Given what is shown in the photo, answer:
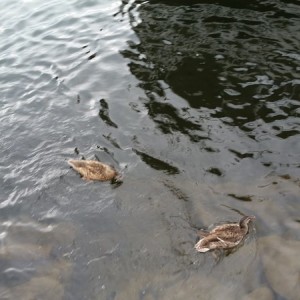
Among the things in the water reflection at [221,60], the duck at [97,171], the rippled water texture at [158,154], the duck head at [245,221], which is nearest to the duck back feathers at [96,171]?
the duck at [97,171]

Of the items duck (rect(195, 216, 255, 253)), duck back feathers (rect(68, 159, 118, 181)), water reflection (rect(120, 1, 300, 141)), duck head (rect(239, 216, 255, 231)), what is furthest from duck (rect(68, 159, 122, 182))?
duck head (rect(239, 216, 255, 231))

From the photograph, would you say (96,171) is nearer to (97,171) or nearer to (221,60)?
(97,171)

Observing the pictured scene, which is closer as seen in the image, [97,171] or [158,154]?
[97,171]

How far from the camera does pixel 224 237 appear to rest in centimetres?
561

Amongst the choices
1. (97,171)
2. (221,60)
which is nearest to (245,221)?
(97,171)

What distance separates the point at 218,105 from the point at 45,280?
4.59 meters

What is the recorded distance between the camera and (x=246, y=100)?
8109mm

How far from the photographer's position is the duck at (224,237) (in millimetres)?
5574

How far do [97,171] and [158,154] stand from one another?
1.16 metres

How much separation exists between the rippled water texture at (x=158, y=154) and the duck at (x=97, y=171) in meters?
0.16

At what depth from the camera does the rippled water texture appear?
5.59 metres

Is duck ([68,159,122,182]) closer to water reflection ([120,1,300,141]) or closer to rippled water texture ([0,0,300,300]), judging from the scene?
rippled water texture ([0,0,300,300])

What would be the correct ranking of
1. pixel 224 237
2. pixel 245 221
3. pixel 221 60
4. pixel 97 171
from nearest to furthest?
pixel 224 237 → pixel 245 221 → pixel 97 171 → pixel 221 60

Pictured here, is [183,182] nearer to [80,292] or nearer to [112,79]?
[80,292]
